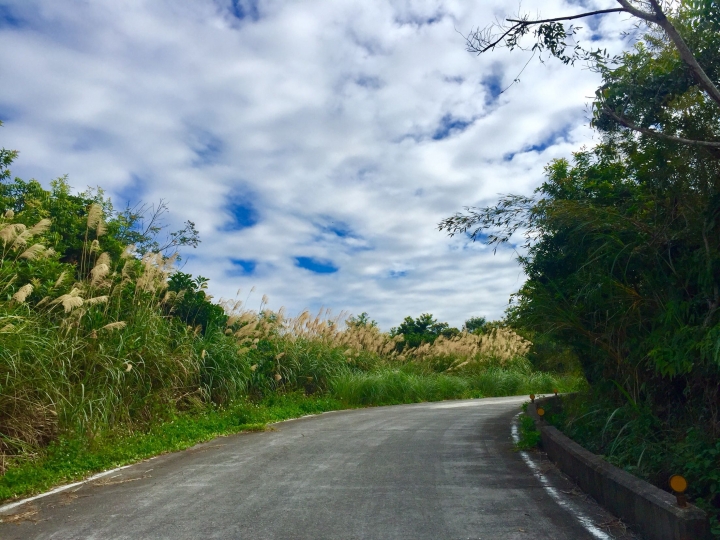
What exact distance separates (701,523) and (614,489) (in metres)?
1.32

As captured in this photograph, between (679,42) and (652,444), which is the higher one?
(679,42)

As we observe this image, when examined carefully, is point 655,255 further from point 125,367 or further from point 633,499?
point 125,367

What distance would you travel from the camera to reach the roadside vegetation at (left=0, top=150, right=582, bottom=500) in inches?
338

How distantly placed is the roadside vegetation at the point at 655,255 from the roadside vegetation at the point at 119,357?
15.7 feet

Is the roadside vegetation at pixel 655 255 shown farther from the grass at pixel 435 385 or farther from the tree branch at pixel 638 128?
the grass at pixel 435 385

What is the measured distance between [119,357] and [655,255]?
328 inches

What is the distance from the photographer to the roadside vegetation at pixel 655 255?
672 centimetres

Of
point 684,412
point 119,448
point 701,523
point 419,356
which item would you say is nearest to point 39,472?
point 119,448

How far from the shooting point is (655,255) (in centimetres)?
797

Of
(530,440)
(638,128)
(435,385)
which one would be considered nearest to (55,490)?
(530,440)

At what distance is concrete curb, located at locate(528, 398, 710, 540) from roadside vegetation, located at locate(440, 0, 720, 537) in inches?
14.7

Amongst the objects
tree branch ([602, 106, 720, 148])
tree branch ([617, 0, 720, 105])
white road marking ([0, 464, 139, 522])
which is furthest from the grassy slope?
tree branch ([617, 0, 720, 105])

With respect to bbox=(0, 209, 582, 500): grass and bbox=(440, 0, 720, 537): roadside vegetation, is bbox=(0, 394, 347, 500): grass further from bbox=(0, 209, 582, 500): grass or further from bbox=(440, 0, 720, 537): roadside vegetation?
bbox=(440, 0, 720, 537): roadside vegetation

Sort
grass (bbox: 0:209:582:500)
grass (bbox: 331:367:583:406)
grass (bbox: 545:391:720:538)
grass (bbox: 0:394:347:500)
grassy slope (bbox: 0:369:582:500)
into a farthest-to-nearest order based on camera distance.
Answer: grass (bbox: 331:367:583:406), grass (bbox: 0:209:582:500), grassy slope (bbox: 0:369:582:500), grass (bbox: 0:394:347:500), grass (bbox: 545:391:720:538)
